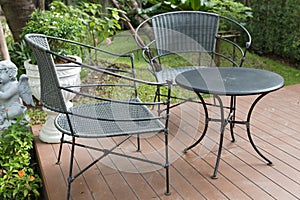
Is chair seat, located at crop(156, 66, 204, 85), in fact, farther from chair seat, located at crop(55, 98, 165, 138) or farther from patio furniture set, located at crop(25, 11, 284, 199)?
chair seat, located at crop(55, 98, 165, 138)

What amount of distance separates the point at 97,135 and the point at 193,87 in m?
0.65

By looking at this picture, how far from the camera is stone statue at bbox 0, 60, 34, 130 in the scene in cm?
259

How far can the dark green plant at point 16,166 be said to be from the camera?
7.48ft

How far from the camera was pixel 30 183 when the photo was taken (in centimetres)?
234

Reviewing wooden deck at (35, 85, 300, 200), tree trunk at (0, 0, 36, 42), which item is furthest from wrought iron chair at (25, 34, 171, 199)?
tree trunk at (0, 0, 36, 42)

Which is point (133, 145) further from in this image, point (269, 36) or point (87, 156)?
point (269, 36)

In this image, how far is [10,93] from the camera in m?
2.63

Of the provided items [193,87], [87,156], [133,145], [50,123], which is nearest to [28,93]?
[50,123]

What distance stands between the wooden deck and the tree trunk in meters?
1.57

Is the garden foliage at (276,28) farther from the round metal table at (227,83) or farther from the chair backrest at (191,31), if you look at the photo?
the round metal table at (227,83)

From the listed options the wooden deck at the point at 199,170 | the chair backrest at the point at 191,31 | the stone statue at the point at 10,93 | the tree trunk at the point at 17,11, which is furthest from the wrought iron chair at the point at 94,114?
the tree trunk at the point at 17,11

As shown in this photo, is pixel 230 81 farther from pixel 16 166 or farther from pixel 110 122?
pixel 16 166

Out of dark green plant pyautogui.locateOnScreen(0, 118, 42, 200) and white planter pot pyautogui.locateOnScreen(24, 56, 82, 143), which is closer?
dark green plant pyautogui.locateOnScreen(0, 118, 42, 200)

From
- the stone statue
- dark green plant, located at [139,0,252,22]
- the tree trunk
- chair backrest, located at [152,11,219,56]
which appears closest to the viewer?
the stone statue
